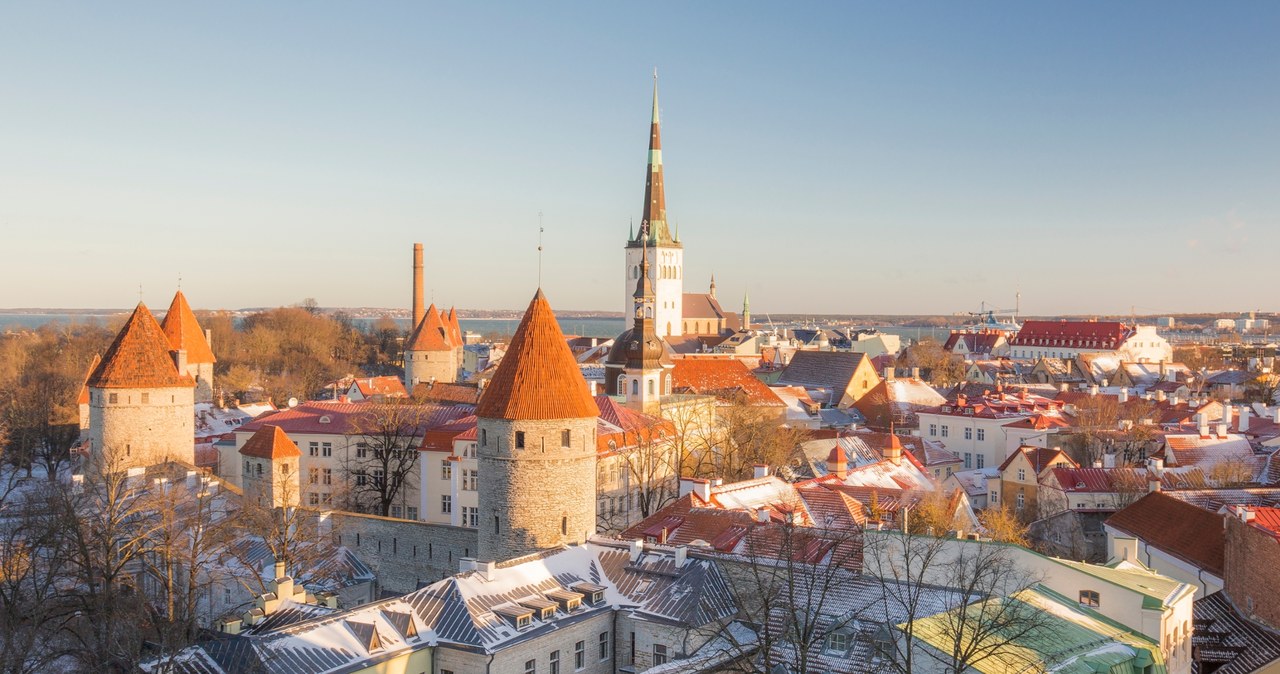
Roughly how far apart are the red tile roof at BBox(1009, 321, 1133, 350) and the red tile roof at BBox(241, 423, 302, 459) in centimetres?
10167

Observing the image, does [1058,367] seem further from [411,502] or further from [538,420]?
[538,420]

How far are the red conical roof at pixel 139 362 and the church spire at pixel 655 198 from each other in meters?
48.8

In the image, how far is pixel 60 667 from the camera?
24891mm

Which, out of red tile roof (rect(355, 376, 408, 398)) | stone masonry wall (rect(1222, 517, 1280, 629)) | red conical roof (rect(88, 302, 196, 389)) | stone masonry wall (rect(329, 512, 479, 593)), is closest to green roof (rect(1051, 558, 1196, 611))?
stone masonry wall (rect(1222, 517, 1280, 629))

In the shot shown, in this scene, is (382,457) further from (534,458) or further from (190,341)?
(190,341)

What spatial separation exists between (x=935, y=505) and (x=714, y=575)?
9.71 metres

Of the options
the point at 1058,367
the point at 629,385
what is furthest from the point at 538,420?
the point at 1058,367

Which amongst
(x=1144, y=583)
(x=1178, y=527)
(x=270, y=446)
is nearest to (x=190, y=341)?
(x=270, y=446)

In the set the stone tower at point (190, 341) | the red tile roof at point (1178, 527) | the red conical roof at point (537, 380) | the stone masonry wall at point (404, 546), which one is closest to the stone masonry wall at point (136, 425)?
the stone masonry wall at point (404, 546)

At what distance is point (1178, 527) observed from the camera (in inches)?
1153

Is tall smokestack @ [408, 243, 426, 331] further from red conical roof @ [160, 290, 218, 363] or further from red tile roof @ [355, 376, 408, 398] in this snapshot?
red conical roof @ [160, 290, 218, 363]

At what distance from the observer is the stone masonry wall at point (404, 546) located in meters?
32.2

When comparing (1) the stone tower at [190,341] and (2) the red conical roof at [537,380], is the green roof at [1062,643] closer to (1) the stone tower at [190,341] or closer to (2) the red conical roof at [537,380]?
(2) the red conical roof at [537,380]

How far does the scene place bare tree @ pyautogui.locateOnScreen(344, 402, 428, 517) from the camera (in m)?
41.2
